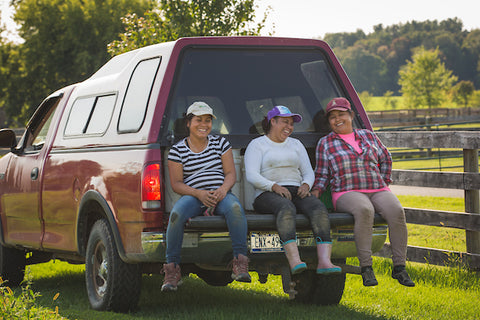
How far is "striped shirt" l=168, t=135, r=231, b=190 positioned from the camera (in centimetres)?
582

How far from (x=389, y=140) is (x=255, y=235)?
12.3ft

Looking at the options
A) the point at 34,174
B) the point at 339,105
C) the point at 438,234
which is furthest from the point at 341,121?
the point at 438,234

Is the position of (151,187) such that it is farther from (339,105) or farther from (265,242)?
(339,105)

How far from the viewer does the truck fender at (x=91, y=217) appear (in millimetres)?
5891

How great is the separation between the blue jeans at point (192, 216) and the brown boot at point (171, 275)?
0.12 ft

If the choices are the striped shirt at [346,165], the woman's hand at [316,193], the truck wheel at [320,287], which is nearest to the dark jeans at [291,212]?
the woman's hand at [316,193]

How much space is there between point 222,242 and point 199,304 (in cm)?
146

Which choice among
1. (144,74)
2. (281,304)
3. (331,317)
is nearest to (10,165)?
(144,74)

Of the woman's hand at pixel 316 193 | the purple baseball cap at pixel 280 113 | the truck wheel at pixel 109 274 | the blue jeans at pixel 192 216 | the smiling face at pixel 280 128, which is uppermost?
the purple baseball cap at pixel 280 113

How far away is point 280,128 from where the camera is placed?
20.0ft

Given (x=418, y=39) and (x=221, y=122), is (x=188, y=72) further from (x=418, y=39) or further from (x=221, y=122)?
(x=418, y=39)

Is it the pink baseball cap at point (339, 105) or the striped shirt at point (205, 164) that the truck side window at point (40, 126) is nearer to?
the striped shirt at point (205, 164)

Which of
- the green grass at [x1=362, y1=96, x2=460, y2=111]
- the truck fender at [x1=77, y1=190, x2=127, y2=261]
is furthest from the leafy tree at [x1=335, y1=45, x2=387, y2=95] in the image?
the truck fender at [x1=77, y1=190, x2=127, y2=261]

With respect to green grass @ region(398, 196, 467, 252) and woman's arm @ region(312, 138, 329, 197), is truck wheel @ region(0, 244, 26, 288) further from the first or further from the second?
green grass @ region(398, 196, 467, 252)
